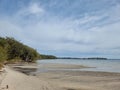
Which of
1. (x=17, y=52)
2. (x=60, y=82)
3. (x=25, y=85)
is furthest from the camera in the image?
(x=17, y=52)

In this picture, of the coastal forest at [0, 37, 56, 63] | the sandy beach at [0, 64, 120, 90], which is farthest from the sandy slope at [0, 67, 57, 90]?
the coastal forest at [0, 37, 56, 63]

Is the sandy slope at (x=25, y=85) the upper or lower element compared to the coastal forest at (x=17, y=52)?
lower

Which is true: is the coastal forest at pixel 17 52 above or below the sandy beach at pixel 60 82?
above

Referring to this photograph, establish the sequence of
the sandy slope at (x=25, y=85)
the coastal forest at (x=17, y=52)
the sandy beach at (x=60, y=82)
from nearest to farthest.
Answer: the sandy slope at (x=25, y=85)
the sandy beach at (x=60, y=82)
the coastal forest at (x=17, y=52)

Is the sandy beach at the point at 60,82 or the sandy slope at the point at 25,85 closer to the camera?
the sandy slope at the point at 25,85

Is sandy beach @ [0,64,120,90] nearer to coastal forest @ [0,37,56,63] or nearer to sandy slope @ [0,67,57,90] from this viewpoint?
sandy slope @ [0,67,57,90]

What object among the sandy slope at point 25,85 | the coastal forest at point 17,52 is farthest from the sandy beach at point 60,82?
the coastal forest at point 17,52

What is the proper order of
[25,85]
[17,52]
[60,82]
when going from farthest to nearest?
[17,52], [60,82], [25,85]

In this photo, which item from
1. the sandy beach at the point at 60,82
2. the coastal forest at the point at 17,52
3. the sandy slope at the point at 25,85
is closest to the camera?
the sandy slope at the point at 25,85

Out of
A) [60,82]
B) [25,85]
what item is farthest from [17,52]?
[25,85]

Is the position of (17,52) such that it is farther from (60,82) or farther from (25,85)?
(25,85)

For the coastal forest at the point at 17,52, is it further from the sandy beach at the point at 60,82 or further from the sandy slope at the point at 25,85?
the sandy slope at the point at 25,85

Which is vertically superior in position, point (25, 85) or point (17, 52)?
point (17, 52)

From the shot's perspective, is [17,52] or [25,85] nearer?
[25,85]
